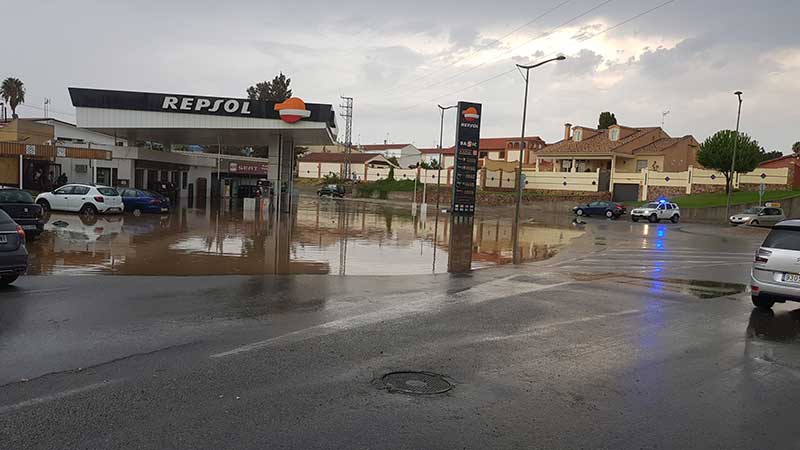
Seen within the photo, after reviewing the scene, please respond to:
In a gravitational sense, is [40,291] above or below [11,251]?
below

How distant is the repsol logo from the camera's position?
3097 cm

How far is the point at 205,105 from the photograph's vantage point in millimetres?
31109

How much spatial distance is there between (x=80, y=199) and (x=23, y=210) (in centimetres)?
1104

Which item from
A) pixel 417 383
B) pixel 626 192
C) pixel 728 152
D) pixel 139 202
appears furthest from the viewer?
pixel 626 192

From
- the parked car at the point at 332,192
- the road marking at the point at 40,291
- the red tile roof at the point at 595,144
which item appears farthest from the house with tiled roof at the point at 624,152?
the road marking at the point at 40,291

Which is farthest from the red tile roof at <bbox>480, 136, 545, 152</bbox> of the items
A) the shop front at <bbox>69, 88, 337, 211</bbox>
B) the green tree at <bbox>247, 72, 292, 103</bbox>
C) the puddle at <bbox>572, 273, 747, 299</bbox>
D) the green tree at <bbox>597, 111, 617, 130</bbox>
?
the puddle at <bbox>572, 273, 747, 299</bbox>

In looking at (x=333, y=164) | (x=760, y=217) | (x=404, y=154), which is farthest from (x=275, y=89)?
(x=760, y=217)

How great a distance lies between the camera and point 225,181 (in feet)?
189

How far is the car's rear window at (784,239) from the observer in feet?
32.7

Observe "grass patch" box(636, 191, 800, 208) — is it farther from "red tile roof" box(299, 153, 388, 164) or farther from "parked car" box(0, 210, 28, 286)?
"red tile roof" box(299, 153, 388, 164)

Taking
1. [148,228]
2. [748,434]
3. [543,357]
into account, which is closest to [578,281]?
[543,357]

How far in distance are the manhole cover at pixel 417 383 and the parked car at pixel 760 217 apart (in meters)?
43.1

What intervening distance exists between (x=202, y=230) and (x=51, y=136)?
38.5m

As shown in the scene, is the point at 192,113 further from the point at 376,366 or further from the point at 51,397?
the point at 51,397
